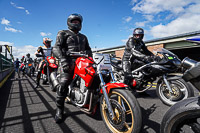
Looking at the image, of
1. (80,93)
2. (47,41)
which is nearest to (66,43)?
(80,93)

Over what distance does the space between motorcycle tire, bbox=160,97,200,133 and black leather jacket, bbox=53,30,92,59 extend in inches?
82.2

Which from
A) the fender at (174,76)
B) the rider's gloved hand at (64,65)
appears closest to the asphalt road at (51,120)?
the fender at (174,76)

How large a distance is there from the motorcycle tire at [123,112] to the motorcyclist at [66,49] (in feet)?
3.08

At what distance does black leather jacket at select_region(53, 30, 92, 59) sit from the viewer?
8.40 ft

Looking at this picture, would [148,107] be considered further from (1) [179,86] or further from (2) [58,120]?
(2) [58,120]

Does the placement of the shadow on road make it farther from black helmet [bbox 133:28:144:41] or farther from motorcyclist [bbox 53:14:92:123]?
black helmet [bbox 133:28:144:41]

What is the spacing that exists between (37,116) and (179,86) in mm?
3552

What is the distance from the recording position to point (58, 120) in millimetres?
2342

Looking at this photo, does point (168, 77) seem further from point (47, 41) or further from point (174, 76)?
point (47, 41)

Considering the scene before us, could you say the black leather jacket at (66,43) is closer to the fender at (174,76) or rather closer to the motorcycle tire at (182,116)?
the motorcycle tire at (182,116)

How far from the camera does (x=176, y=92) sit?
312cm

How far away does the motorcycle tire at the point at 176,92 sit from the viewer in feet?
9.85

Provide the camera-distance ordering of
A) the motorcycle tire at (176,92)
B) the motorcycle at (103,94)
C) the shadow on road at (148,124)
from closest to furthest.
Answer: the motorcycle at (103,94), the shadow on road at (148,124), the motorcycle tire at (176,92)

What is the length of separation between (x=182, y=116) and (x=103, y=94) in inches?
45.7
